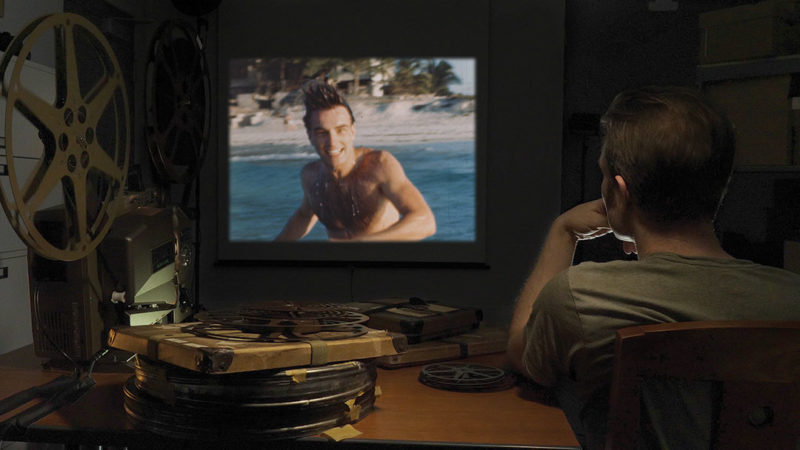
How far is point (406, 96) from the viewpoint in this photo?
13.4ft

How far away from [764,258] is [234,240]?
9.04 ft

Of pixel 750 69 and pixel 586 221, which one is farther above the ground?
pixel 750 69

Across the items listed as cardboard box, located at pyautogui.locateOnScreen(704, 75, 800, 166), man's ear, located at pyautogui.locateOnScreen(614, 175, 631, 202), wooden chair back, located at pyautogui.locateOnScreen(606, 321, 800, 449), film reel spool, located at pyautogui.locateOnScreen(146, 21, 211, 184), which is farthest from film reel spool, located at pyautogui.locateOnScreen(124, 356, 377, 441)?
cardboard box, located at pyautogui.locateOnScreen(704, 75, 800, 166)

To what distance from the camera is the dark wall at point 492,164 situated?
3.94 m

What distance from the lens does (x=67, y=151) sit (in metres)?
1.20

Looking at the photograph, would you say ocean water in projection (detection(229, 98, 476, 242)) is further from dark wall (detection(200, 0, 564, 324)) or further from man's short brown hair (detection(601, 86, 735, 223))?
man's short brown hair (detection(601, 86, 735, 223))

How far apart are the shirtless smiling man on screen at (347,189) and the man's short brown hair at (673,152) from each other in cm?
296

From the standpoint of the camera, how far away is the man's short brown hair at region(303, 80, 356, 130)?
4.09 meters

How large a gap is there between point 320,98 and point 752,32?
88.7 inches

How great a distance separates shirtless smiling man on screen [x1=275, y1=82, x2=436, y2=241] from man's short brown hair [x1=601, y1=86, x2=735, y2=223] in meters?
2.96

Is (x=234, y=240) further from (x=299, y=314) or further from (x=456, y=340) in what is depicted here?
(x=299, y=314)

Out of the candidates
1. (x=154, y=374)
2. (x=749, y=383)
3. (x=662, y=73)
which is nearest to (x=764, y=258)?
(x=662, y=73)

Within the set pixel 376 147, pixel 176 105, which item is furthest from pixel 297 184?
pixel 176 105

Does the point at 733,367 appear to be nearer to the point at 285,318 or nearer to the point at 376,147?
the point at 285,318
